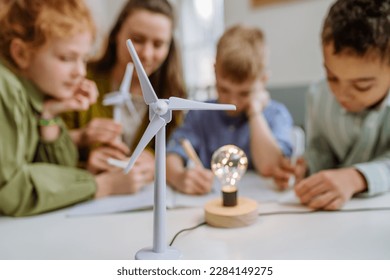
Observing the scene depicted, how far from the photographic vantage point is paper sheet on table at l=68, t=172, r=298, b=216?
2.16ft

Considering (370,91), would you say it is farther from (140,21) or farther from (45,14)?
(45,14)

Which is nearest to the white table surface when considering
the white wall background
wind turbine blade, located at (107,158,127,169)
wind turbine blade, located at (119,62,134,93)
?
wind turbine blade, located at (107,158,127,169)

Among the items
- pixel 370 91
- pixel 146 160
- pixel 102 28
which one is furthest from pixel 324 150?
pixel 102 28

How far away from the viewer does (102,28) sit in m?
0.89

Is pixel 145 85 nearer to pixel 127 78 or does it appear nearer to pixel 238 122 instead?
pixel 127 78

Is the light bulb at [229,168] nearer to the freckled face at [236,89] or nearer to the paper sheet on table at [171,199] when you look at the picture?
the paper sheet on table at [171,199]

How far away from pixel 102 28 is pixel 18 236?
19.6 inches

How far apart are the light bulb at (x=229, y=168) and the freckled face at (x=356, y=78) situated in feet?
0.75

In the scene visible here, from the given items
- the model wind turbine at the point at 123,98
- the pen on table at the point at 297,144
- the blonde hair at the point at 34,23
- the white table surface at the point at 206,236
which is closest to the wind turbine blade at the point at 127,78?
the model wind turbine at the point at 123,98

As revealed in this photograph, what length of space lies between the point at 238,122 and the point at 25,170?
0.46 meters

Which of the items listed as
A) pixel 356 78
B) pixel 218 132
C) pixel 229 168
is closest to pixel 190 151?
pixel 218 132

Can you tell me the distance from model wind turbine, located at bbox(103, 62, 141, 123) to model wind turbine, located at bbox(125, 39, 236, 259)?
0.31m

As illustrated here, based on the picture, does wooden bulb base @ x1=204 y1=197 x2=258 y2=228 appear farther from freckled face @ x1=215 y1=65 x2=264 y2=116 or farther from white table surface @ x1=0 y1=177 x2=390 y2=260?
freckled face @ x1=215 y1=65 x2=264 y2=116

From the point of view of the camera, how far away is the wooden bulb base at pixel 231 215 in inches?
22.6
